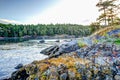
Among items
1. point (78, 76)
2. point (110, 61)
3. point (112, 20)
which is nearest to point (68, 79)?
point (78, 76)

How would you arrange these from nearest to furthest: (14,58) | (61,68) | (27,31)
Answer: (61,68)
(14,58)
(27,31)

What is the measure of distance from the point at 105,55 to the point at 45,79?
14.1 ft

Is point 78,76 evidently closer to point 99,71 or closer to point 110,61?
point 99,71

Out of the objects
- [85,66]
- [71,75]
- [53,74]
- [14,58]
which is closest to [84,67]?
[85,66]

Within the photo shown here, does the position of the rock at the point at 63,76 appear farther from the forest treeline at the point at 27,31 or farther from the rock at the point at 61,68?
the forest treeline at the point at 27,31

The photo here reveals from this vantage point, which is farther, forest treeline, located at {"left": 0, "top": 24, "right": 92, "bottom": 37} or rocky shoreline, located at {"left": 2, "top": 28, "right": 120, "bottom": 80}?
forest treeline, located at {"left": 0, "top": 24, "right": 92, "bottom": 37}

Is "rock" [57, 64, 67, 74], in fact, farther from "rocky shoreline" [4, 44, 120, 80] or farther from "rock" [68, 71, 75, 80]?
"rock" [68, 71, 75, 80]

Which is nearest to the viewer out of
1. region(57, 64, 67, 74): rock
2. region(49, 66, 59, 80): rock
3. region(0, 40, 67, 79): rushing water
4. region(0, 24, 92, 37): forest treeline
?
region(49, 66, 59, 80): rock

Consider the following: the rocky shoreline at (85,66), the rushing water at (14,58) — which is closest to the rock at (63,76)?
the rocky shoreline at (85,66)

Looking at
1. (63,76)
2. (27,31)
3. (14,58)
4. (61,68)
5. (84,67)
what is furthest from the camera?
(27,31)

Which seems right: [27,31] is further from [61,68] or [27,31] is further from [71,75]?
[71,75]

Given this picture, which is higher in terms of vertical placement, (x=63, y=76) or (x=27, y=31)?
(x=63, y=76)

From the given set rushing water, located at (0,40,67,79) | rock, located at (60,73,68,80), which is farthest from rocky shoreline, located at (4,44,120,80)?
rushing water, located at (0,40,67,79)

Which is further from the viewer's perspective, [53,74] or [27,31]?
[27,31]
